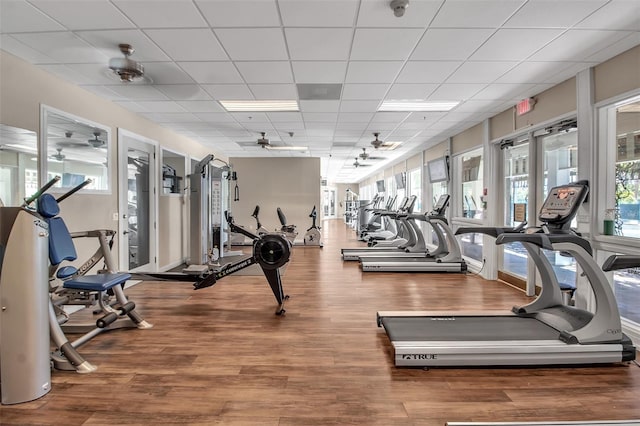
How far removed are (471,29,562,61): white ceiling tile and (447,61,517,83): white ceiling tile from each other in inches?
4.5

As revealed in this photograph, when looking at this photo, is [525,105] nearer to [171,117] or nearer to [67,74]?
[171,117]

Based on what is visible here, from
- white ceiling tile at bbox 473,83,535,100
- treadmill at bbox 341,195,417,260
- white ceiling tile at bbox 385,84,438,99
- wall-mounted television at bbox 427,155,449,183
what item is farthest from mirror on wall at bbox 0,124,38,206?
wall-mounted television at bbox 427,155,449,183

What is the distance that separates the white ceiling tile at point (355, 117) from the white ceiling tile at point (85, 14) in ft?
10.6

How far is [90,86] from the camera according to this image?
3.88 m

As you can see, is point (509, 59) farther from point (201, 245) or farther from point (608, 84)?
point (201, 245)

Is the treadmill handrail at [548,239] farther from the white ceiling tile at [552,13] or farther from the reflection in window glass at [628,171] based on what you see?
the white ceiling tile at [552,13]

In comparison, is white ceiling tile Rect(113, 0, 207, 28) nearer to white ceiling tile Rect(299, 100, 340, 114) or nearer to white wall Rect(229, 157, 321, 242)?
white ceiling tile Rect(299, 100, 340, 114)

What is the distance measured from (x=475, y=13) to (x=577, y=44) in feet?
4.03

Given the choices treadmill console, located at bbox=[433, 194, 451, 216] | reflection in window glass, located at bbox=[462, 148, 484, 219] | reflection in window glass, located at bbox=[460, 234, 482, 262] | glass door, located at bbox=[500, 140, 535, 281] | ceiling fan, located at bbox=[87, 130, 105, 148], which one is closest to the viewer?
ceiling fan, located at bbox=[87, 130, 105, 148]

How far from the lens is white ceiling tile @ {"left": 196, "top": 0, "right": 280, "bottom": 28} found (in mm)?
2311

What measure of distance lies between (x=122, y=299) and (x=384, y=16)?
3464mm

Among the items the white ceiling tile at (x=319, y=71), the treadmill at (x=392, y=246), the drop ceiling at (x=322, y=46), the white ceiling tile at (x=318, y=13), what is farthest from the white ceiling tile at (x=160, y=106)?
the treadmill at (x=392, y=246)

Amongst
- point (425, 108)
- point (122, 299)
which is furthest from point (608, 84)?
point (122, 299)

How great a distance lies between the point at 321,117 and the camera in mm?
5305
